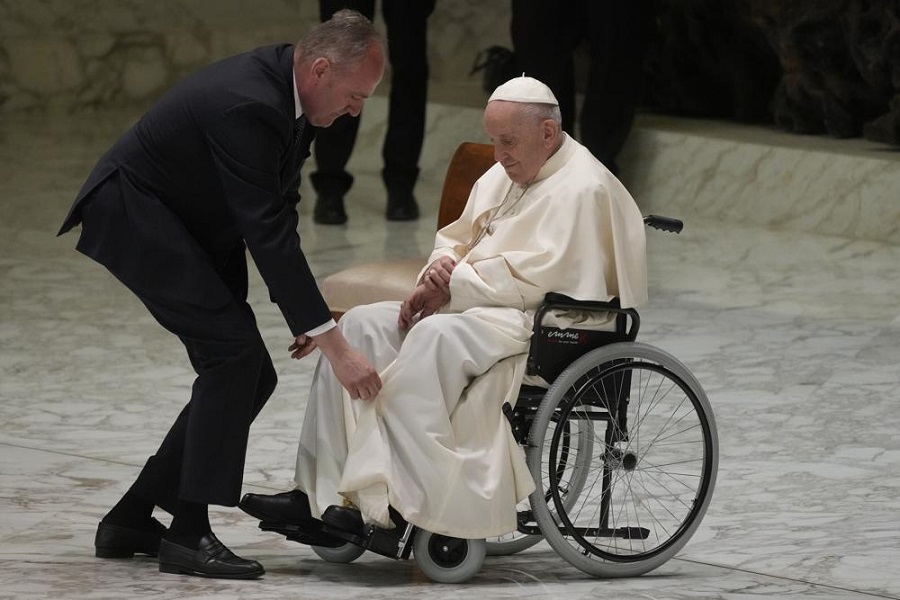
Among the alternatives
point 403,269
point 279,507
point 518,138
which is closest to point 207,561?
point 279,507

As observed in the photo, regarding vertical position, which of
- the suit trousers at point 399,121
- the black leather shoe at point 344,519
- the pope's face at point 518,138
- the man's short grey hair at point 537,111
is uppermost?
the suit trousers at point 399,121

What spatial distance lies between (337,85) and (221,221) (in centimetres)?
41

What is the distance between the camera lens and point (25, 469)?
15.7 feet

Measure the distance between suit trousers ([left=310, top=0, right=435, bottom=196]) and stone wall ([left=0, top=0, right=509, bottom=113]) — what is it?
193 cm

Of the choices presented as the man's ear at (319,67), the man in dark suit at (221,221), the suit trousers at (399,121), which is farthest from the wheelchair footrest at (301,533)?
the suit trousers at (399,121)

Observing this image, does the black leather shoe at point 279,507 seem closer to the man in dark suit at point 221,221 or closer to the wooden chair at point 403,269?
the man in dark suit at point 221,221

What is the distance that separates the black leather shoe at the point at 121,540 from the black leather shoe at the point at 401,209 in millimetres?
4791

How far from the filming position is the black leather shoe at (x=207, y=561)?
3.82 metres

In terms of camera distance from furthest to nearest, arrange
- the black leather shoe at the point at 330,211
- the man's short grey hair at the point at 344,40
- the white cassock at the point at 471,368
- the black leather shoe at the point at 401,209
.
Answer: the black leather shoe at the point at 401,209
the black leather shoe at the point at 330,211
the white cassock at the point at 471,368
the man's short grey hair at the point at 344,40

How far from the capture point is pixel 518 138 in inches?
160

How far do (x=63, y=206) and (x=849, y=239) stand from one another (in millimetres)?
3785

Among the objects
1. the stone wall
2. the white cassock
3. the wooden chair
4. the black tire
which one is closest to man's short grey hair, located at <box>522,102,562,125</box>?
the white cassock

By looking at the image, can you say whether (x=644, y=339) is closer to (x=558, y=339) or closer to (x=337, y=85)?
(x=558, y=339)

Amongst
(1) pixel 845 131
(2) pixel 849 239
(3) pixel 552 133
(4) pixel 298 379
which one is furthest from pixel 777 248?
(3) pixel 552 133
